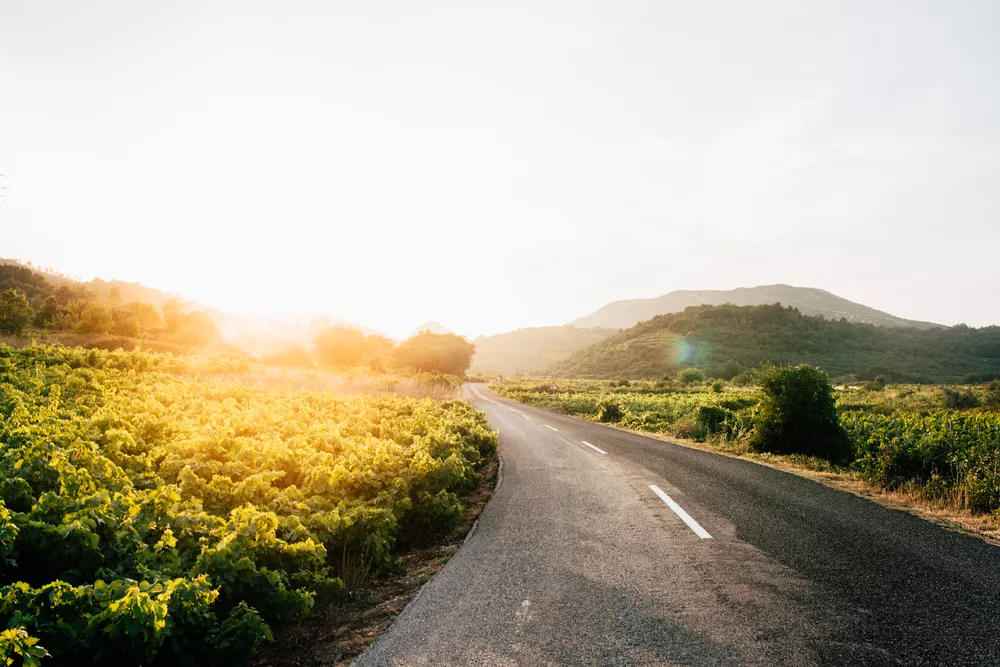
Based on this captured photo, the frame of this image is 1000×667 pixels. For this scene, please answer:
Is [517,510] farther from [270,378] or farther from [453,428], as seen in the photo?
[270,378]

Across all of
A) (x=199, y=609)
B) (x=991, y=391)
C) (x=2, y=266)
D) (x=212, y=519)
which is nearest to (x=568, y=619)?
(x=199, y=609)

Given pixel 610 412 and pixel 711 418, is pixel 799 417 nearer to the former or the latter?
pixel 711 418

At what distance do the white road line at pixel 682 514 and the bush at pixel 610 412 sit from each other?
18974 millimetres

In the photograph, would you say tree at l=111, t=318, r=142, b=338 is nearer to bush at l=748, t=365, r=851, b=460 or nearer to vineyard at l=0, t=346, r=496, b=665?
vineyard at l=0, t=346, r=496, b=665

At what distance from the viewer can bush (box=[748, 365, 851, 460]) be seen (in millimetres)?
14125

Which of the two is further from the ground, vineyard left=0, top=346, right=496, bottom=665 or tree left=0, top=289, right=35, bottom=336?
tree left=0, top=289, right=35, bottom=336

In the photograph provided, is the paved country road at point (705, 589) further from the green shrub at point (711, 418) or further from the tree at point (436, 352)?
the tree at point (436, 352)

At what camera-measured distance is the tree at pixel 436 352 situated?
70900 mm

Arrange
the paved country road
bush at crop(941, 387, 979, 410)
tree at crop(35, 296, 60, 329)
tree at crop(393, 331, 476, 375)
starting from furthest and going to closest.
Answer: tree at crop(393, 331, 476, 375) → bush at crop(941, 387, 979, 410) → tree at crop(35, 296, 60, 329) → the paved country road

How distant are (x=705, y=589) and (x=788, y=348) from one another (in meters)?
107

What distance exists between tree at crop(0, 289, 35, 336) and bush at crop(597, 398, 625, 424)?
30.2 metres

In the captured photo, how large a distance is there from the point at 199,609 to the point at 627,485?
25.4ft

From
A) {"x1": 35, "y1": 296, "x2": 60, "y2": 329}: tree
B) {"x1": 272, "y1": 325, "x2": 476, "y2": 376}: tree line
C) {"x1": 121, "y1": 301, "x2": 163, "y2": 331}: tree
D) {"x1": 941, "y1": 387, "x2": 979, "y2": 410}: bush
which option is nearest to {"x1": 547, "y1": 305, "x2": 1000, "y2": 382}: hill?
{"x1": 272, "y1": 325, "x2": 476, "y2": 376}: tree line

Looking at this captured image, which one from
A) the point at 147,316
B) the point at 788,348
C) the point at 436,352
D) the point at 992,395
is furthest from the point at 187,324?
the point at 788,348
